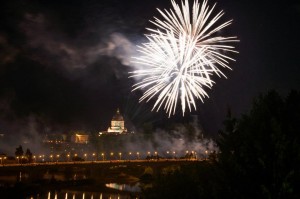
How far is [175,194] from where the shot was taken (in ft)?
64.3

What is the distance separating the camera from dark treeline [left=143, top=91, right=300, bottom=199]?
42.5 feet

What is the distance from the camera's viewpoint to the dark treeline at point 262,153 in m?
13.0

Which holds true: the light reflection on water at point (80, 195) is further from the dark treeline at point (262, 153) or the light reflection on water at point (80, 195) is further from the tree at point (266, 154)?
the tree at point (266, 154)

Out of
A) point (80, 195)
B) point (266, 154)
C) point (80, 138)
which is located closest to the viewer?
point (266, 154)

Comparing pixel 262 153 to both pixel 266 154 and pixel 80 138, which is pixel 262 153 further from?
pixel 80 138

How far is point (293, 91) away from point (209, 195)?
18.0ft

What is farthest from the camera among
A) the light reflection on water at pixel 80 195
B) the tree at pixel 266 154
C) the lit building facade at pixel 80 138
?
the lit building facade at pixel 80 138

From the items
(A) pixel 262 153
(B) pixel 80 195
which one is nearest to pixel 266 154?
(A) pixel 262 153

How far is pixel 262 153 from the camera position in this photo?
13.4 metres

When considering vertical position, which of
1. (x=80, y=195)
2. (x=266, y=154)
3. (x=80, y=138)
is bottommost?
(x=80, y=195)

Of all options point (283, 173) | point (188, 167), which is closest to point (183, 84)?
point (188, 167)

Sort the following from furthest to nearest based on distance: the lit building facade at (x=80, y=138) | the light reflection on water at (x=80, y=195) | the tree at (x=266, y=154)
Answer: the lit building facade at (x=80, y=138)
the light reflection on water at (x=80, y=195)
the tree at (x=266, y=154)

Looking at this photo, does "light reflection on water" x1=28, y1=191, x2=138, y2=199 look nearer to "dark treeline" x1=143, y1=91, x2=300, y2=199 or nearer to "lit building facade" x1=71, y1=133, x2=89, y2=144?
"dark treeline" x1=143, y1=91, x2=300, y2=199

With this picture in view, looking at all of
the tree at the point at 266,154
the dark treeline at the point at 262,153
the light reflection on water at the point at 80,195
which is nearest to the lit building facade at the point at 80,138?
the light reflection on water at the point at 80,195
